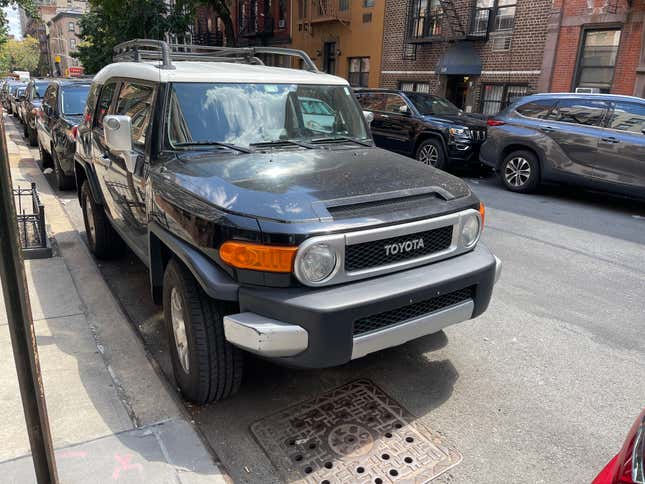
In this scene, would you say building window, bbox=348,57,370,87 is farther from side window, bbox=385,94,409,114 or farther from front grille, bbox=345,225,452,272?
front grille, bbox=345,225,452,272

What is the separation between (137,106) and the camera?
13.1 ft

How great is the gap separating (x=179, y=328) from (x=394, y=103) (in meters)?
9.69

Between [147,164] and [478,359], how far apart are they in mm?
2647

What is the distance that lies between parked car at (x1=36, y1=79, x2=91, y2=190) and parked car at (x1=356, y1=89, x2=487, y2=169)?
622 cm

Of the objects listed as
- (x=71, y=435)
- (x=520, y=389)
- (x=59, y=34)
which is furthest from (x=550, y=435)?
(x=59, y=34)

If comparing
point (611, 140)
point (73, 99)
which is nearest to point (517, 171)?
point (611, 140)

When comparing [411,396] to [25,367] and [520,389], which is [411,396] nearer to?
[520,389]

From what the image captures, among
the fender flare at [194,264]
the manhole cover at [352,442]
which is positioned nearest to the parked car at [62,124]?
the fender flare at [194,264]

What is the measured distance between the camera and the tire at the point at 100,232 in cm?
521

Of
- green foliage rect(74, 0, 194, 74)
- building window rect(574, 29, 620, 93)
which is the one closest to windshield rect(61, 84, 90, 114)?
building window rect(574, 29, 620, 93)

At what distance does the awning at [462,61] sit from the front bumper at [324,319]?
15.6 m

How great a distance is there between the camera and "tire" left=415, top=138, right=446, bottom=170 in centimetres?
1068

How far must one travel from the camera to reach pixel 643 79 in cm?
1262

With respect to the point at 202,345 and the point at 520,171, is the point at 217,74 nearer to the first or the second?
the point at 202,345
